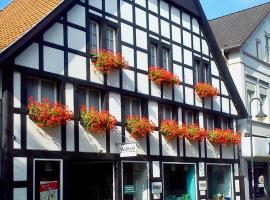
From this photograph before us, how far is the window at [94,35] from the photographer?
16891mm

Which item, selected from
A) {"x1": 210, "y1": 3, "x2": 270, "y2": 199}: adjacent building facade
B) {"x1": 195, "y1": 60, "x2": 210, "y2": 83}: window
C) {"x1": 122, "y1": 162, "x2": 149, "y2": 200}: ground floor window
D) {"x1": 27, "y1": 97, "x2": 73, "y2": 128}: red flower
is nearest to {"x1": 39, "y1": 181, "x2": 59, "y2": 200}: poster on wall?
{"x1": 27, "y1": 97, "x2": 73, "y2": 128}: red flower

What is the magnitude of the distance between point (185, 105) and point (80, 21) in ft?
20.5

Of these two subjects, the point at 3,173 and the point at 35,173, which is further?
the point at 35,173

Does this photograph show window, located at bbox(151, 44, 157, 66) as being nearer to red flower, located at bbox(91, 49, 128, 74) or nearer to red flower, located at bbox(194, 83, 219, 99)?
red flower, located at bbox(194, 83, 219, 99)

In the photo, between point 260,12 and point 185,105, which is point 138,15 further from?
point 260,12

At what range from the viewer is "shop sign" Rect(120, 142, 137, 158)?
15791mm

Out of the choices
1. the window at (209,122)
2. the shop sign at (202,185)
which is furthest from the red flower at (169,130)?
the window at (209,122)

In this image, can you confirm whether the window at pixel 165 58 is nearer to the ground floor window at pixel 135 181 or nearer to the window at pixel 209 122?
the window at pixel 209 122

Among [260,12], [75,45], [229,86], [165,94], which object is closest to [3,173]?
[75,45]

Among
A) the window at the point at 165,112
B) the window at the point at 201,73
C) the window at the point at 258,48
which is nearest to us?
the window at the point at 165,112

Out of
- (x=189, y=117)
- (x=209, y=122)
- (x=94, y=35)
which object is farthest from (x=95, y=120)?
(x=209, y=122)

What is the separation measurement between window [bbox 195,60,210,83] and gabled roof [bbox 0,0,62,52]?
26.2 feet

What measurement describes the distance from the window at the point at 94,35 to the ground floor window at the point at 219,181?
8015mm

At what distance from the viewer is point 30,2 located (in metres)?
17.3
